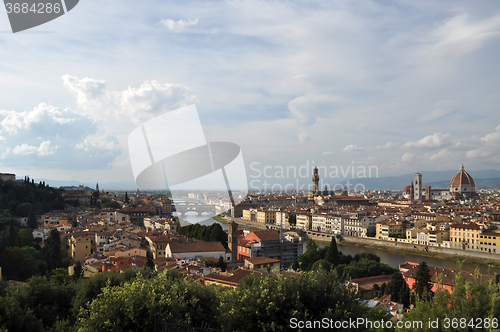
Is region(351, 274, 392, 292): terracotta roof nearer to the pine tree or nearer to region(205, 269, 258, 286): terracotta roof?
the pine tree

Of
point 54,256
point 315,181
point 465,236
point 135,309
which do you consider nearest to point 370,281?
point 135,309

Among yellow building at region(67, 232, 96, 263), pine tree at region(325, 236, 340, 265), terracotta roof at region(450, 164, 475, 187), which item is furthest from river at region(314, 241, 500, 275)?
terracotta roof at region(450, 164, 475, 187)

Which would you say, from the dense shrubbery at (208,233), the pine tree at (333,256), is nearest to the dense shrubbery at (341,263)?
the pine tree at (333,256)

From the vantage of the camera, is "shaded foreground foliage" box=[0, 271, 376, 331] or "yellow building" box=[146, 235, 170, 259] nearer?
"shaded foreground foliage" box=[0, 271, 376, 331]

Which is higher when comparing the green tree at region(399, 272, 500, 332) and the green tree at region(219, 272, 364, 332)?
the green tree at region(399, 272, 500, 332)

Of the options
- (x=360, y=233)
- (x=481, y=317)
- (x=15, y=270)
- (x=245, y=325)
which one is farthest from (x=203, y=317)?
(x=360, y=233)

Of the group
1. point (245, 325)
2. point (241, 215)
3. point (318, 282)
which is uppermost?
point (318, 282)

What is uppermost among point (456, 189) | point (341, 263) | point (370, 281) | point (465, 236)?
point (456, 189)

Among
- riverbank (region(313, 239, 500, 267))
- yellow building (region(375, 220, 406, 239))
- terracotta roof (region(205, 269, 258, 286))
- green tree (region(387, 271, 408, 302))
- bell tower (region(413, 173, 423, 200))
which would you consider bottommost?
riverbank (region(313, 239, 500, 267))

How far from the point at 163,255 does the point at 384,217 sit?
51.9 feet

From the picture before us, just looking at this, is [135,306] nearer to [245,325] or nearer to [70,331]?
[245,325]

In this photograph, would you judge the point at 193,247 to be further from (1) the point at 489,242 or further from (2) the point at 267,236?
(1) the point at 489,242

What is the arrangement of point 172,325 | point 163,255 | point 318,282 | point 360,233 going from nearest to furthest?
point 172,325, point 318,282, point 163,255, point 360,233

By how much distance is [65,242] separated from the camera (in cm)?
1427
